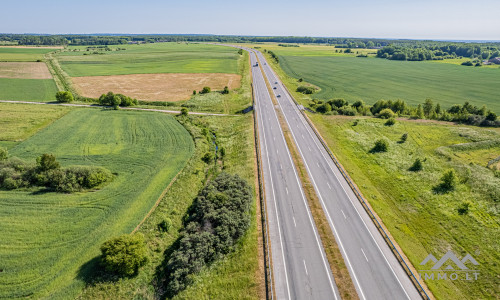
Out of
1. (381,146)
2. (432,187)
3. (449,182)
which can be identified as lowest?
(432,187)

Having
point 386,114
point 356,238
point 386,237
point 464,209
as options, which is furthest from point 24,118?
point 386,114

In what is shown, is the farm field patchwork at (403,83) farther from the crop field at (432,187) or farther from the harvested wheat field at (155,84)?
the harvested wheat field at (155,84)

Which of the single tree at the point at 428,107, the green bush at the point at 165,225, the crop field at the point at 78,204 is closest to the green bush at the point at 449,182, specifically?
the green bush at the point at 165,225

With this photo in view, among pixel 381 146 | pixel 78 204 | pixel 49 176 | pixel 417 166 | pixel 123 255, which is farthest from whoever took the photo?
pixel 381 146

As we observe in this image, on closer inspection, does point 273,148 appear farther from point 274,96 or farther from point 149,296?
point 274,96

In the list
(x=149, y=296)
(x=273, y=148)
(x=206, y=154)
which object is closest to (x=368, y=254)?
(x=149, y=296)

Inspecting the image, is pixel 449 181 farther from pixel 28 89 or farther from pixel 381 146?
pixel 28 89

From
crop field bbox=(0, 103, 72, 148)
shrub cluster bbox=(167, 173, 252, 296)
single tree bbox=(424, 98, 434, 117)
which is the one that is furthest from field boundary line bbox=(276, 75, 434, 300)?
crop field bbox=(0, 103, 72, 148)
